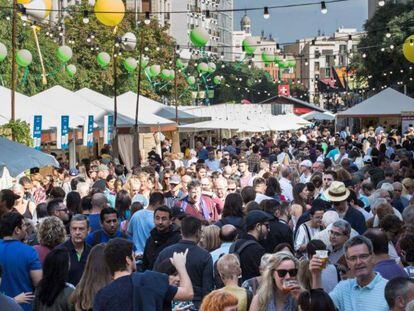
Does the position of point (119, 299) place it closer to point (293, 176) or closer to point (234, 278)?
point (234, 278)

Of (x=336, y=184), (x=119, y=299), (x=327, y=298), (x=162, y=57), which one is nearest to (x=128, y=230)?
(x=336, y=184)

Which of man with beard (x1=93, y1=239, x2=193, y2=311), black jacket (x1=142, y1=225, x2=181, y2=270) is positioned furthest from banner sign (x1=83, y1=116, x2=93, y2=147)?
man with beard (x1=93, y1=239, x2=193, y2=311)

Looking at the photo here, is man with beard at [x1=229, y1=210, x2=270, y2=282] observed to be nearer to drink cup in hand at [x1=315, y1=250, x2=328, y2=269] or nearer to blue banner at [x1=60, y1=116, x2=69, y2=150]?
drink cup in hand at [x1=315, y1=250, x2=328, y2=269]

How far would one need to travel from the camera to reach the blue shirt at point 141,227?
1109 centimetres

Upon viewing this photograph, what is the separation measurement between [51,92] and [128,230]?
668 inches

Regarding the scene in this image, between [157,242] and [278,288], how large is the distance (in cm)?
304

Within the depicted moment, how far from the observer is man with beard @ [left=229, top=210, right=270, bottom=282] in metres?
8.56

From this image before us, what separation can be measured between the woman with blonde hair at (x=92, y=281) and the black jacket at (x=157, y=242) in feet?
7.82

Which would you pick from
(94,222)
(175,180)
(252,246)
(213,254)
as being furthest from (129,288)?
(175,180)

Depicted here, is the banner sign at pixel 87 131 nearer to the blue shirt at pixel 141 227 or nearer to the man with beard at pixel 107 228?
the blue shirt at pixel 141 227

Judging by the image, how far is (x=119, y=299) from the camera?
20.9 feet

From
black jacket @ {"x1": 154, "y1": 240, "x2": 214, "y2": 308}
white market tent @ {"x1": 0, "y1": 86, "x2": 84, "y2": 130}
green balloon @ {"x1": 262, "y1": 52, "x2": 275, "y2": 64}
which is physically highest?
green balloon @ {"x1": 262, "y1": 52, "x2": 275, "y2": 64}

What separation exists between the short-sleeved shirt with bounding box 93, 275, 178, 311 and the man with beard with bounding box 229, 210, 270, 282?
7.41 ft

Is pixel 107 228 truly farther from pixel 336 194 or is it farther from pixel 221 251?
pixel 336 194
